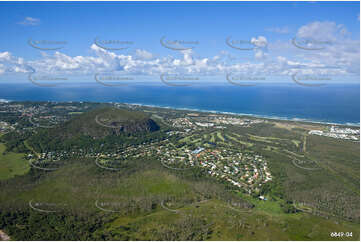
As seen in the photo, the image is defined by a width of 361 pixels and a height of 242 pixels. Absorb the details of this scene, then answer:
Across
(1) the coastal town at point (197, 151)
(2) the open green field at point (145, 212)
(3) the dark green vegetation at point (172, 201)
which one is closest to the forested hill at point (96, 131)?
(3) the dark green vegetation at point (172, 201)

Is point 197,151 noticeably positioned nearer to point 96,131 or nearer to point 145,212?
point 145,212

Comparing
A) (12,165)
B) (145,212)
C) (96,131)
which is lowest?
(145,212)

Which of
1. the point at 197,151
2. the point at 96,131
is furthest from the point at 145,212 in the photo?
the point at 96,131

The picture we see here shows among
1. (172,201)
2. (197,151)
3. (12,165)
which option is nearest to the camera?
(172,201)

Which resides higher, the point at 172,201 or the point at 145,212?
the point at 172,201

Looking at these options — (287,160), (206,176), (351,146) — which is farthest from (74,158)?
(351,146)

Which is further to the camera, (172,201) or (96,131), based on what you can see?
(96,131)

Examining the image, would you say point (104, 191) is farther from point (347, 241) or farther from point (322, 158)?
point (322, 158)

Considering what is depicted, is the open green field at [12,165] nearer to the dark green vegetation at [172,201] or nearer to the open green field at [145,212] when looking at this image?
the dark green vegetation at [172,201]
